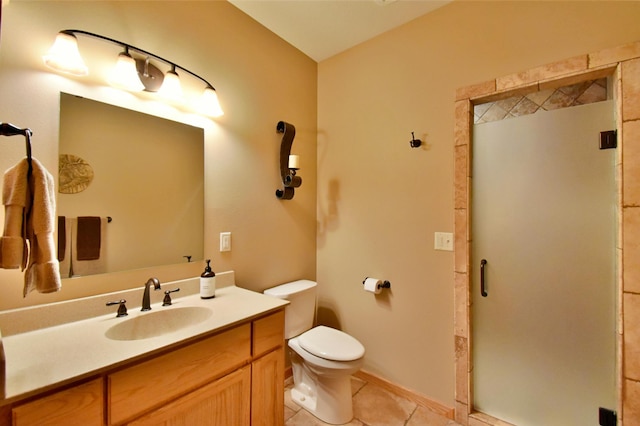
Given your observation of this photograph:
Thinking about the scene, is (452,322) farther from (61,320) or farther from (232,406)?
(61,320)

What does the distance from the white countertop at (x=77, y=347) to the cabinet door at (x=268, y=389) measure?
0.27 metres

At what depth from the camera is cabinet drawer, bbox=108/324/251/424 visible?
92 centimetres

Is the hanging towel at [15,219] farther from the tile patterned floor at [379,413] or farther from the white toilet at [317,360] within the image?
the tile patterned floor at [379,413]

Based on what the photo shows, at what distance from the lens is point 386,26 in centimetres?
207

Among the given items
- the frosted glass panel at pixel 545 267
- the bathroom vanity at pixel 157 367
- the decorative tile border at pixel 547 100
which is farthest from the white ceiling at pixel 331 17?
the bathroom vanity at pixel 157 367

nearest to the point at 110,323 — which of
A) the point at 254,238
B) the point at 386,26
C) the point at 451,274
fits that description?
the point at 254,238

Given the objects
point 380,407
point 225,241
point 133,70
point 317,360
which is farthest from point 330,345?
point 133,70

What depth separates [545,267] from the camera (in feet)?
5.11

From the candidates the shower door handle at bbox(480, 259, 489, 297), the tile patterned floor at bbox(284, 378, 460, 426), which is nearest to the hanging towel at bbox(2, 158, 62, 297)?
the tile patterned floor at bbox(284, 378, 460, 426)

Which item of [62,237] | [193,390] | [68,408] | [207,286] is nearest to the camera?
[68,408]

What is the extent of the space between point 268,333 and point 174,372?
0.46 m

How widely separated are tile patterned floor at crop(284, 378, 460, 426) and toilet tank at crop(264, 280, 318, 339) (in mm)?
494

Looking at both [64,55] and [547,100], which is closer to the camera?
[64,55]

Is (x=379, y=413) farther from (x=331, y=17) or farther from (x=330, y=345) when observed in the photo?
(x=331, y=17)
